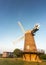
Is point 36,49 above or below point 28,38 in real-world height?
below

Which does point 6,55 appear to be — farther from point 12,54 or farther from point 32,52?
point 32,52

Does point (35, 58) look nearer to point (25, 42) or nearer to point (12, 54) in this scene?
point (25, 42)

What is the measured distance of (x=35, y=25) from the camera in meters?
31.3

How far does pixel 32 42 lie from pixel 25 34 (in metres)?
2.46

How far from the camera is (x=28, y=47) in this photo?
1198 inches

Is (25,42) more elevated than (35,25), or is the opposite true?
(35,25)

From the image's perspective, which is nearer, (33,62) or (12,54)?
(33,62)

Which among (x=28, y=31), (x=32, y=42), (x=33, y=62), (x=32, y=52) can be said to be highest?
(x=28, y=31)

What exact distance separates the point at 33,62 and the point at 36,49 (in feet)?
9.40


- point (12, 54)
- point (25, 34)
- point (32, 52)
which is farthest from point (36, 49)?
point (12, 54)

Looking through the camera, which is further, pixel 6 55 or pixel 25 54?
pixel 6 55

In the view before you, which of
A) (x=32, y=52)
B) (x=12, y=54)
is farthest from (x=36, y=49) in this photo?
(x=12, y=54)

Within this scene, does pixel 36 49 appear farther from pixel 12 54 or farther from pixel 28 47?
pixel 12 54

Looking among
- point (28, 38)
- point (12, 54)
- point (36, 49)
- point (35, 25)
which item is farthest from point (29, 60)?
point (12, 54)
